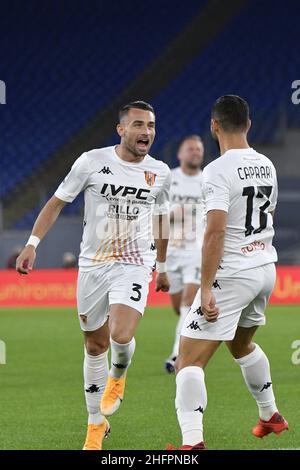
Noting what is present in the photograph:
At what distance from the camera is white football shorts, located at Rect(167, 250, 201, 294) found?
11.1m

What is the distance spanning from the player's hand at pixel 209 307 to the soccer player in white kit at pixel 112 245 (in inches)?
39.0

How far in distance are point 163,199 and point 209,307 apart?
184 cm

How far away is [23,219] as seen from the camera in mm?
21203

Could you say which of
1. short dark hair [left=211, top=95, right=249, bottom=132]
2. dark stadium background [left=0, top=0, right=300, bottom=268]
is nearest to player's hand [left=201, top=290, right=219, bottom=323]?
short dark hair [left=211, top=95, right=249, bottom=132]

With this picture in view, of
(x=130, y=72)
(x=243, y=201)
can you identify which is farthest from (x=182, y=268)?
(x=130, y=72)

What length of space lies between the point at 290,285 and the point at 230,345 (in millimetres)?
13652

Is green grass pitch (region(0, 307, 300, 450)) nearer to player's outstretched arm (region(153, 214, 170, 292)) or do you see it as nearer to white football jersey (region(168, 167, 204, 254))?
player's outstretched arm (region(153, 214, 170, 292))

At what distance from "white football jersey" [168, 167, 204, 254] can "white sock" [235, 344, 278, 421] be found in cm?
524

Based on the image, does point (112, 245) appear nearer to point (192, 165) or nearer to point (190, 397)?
point (190, 397)

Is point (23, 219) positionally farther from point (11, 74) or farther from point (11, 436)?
point (11, 436)

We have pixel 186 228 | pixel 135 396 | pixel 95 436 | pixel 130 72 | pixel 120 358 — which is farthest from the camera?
pixel 130 72

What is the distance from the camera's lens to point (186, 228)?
37.9ft

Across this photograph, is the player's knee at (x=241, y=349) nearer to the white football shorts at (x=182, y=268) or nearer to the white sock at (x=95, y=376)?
the white sock at (x=95, y=376)

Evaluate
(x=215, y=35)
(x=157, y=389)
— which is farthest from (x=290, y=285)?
(x=157, y=389)
